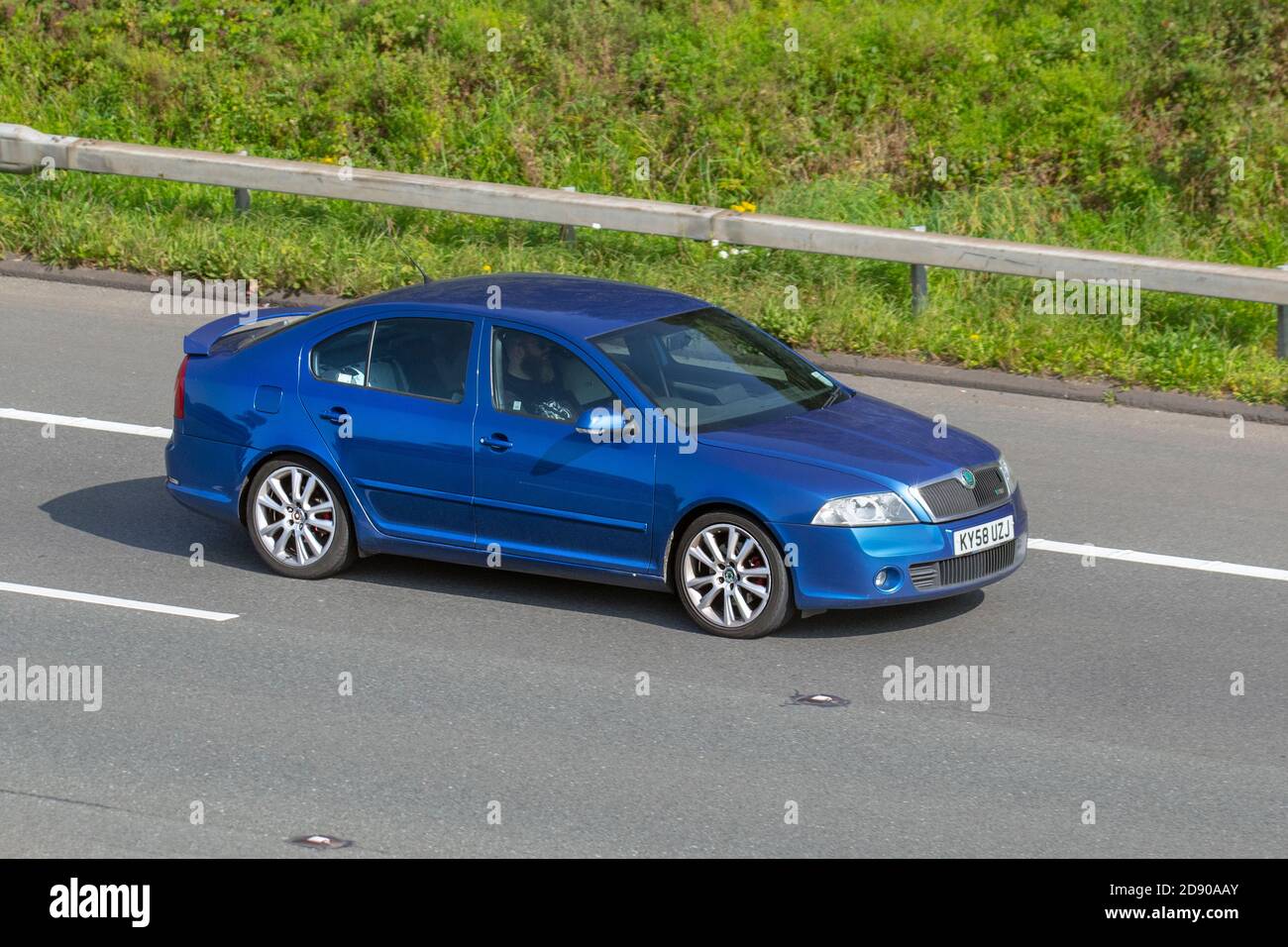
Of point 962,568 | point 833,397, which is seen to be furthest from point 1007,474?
point 833,397

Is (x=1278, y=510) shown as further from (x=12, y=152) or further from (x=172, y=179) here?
(x=12, y=152)

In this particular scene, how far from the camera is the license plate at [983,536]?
9172 millimetres

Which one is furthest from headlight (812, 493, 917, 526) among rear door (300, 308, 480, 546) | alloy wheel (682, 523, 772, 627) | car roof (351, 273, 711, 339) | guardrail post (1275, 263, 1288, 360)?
guardrail post (1275, 263, 1288, 360)

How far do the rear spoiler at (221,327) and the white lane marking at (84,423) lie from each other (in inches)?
66.6

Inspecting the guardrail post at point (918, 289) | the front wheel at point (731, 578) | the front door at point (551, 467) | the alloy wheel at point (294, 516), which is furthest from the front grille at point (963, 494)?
the guardrail post at point (918, 289)

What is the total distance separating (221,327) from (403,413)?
174 centimetres

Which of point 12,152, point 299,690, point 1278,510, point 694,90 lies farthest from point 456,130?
point 299,690

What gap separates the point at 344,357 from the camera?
10211mm

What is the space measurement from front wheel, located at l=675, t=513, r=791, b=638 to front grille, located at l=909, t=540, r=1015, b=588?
2.05 feet

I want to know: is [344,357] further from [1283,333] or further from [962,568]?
[1283,333]

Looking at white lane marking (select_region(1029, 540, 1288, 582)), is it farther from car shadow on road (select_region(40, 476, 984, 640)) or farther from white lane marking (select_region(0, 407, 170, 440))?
white lane marking (select_region(0, 407, 170, 440))

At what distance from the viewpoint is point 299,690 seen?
28.3ft

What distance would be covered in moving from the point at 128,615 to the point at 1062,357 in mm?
7332

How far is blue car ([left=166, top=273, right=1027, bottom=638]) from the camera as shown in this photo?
9086mm
